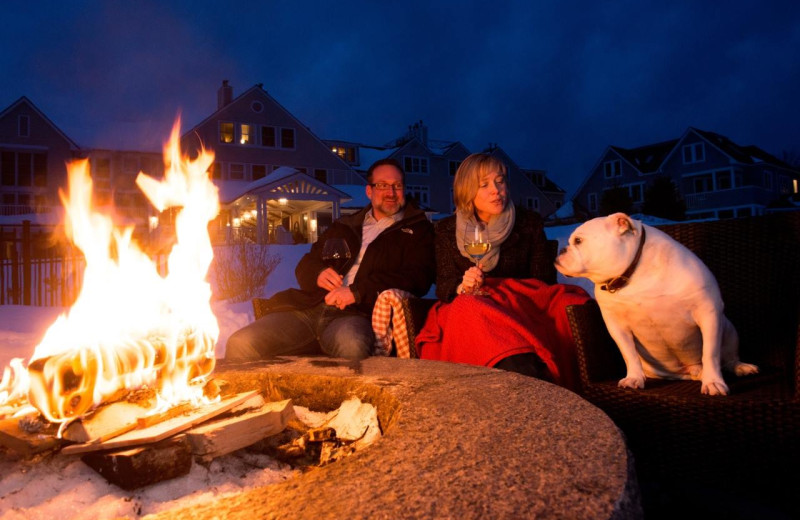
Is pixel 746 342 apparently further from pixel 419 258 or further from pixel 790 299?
pixel 419 258

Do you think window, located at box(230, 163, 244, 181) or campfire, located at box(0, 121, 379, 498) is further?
window, located at box(230, 163, 244, 181)

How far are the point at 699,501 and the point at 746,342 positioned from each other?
119 centimetres

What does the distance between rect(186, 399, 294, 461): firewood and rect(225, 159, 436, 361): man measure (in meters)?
→ 1.35

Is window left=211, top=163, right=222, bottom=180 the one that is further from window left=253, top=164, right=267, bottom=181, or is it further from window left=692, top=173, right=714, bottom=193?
window left=692, top=173, right=714, bottom=193

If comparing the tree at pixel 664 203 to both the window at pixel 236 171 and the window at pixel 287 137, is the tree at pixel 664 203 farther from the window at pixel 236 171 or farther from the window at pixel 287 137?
the window at pixel 236 171

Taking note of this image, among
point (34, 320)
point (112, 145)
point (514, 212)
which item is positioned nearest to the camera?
point (514, 212)

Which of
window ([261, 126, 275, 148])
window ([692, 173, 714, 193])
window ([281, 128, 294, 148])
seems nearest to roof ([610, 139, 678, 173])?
window ([692, 173, 714, 193])

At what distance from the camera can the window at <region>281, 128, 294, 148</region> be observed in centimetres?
2589

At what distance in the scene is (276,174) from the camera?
20734 mm

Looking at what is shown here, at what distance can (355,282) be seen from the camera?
3.66 m

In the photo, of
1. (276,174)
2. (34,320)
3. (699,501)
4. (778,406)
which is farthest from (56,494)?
(276,174)

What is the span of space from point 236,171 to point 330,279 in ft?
74.6

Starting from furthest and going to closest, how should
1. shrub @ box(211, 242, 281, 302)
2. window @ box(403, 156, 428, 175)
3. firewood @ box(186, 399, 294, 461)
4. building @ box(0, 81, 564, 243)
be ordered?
1. window @ box(403, 156, 428, 175)
2. building @ box(0, 81, 564, 243)
3. shrub @ box(211, 242, 281, 302)
4. firewood @ box(186, 399, 294, 461)

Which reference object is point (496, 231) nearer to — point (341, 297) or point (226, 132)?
point (341, 297)
